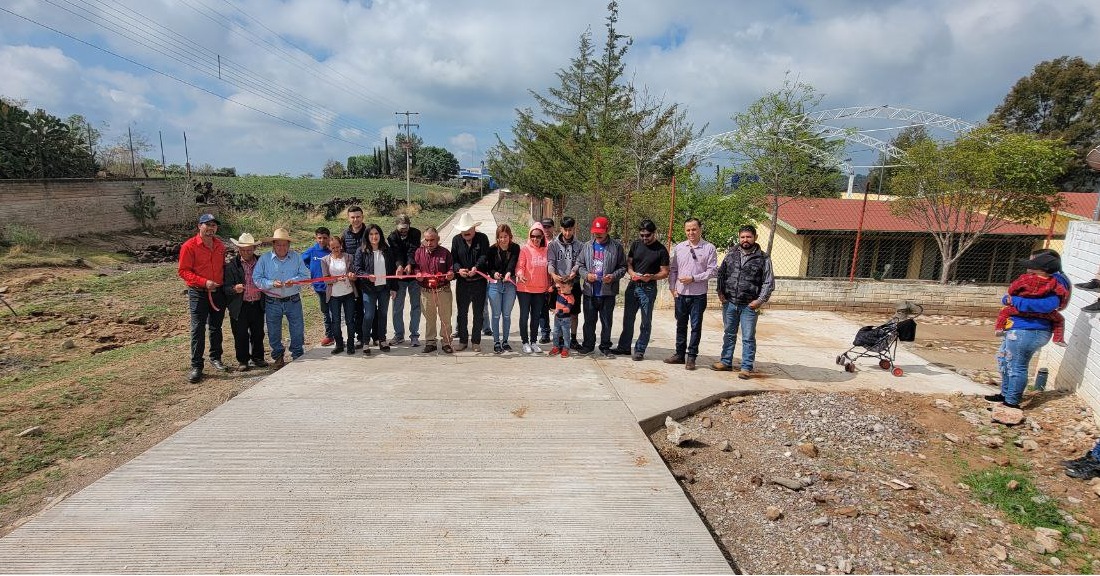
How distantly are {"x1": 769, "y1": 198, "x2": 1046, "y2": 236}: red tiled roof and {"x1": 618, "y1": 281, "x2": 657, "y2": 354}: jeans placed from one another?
11.7 meters

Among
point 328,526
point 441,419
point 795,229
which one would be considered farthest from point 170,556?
point 795,229

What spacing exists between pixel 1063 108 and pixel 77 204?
49834 millimetres

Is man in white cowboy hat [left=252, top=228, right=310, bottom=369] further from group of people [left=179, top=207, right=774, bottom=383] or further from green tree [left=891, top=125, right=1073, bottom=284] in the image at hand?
green tree [left=891, top=125, right=1073, bottom=284]

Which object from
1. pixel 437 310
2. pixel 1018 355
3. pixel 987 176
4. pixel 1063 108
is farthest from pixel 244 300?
pixel 1063 108

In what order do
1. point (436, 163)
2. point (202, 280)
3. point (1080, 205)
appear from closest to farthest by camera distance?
point (202, 280) < point (1080, 205) < point (436, 163)

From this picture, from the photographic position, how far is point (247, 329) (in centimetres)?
599

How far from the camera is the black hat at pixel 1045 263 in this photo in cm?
479

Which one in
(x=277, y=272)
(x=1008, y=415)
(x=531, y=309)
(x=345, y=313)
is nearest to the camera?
(x=1008, y=415)

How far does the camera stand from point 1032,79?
31.2m

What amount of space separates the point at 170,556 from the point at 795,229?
688 inches

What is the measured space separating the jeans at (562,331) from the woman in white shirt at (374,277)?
204cm

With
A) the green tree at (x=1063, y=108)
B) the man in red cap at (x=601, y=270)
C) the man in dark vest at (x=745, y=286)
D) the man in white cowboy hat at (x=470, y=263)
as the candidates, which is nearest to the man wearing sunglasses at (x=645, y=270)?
the man in red cap at (x=601, y=270)

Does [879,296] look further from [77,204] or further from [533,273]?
[77,204]

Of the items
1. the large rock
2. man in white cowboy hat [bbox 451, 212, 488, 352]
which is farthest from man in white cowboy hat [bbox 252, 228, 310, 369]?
the large rock
